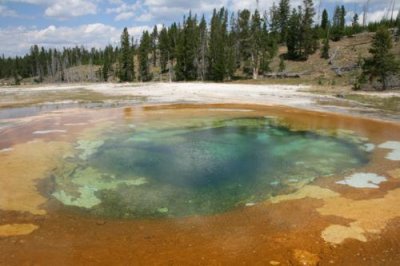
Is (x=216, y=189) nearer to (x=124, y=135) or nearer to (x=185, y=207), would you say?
(x=185, y=207)

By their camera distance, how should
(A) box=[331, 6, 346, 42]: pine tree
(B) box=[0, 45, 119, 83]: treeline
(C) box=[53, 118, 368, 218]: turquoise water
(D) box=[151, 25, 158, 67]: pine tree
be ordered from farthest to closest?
1. (B) box=[0, 45, 119, 83]: treeline
2. (D) box=[151, 25, 158, 67]: pine tree
3. (A) box=[331, 6, 346, 42]: pine tree
4. (C) box=[53, 118, 368, 218]: turquoise water

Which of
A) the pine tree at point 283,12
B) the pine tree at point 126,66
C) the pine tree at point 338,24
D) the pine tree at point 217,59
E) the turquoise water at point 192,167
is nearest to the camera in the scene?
the turquoise water at point 192,167

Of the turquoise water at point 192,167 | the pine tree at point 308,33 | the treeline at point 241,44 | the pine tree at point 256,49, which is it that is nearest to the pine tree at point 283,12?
the treeline at point 241,44

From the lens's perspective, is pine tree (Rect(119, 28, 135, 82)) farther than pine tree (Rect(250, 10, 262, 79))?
Yes

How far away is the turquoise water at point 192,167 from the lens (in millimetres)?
9859

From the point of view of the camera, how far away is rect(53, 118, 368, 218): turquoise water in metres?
9.86

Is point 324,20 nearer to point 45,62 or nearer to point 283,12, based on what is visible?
point 283,12

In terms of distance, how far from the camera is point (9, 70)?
130500mm

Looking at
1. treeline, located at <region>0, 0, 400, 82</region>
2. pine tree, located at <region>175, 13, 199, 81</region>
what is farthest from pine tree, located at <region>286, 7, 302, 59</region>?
pine tree, located at <region>175, 13, 199, 81</region>

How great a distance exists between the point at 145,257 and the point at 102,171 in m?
6.16

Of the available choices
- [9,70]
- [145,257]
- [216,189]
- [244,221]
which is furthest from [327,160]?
[9,70]

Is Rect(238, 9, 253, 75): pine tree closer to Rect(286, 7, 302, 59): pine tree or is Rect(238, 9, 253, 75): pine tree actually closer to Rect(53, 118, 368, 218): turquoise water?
Rect(286, 7, 302, 59): pine tree

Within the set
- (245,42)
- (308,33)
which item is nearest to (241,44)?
(245,42)

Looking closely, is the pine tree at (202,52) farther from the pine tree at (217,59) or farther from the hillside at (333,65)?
the hillside at (333,65)
